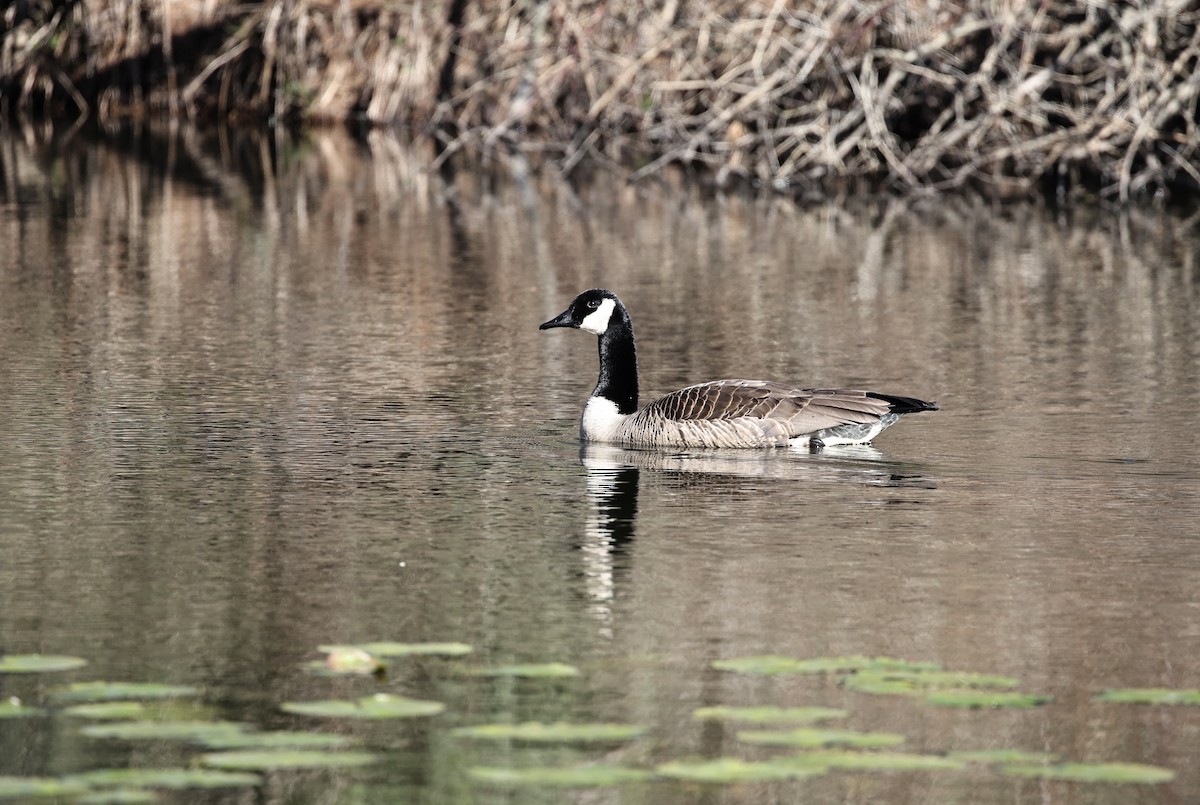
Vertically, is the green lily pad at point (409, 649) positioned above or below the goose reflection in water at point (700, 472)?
below

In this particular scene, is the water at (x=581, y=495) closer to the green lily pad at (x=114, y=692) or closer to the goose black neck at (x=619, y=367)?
the green lily pad at (x=114, y=692)

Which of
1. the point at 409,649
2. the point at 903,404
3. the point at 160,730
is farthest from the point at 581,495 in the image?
the point at 160,730

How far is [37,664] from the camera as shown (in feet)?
22.8

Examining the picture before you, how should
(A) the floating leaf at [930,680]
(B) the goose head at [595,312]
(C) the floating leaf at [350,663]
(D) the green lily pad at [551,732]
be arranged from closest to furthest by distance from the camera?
(D) the green lily pad at [551,732] < (A) the floating leaf at [930,680] < (C) the floating leaf at [350,663] < (B) the goose head at [595,312]

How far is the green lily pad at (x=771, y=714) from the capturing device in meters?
6.41

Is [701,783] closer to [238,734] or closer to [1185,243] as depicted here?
[238,734]

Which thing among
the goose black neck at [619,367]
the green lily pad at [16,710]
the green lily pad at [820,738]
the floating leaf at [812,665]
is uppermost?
the goose black neck at [619,367]

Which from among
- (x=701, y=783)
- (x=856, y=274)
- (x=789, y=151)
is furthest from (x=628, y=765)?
(x=789, y=151)

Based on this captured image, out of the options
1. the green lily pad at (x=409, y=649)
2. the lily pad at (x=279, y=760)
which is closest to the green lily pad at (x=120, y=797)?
the lily pad at (x=279, y=760)

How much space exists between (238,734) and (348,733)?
1.22 ft

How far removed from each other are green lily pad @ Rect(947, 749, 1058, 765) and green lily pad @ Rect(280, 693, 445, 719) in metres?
1.58

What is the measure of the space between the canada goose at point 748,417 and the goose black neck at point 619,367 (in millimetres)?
75

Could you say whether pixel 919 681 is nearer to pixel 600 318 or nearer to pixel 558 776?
pixel 558 776

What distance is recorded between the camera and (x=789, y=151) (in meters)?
26.6
